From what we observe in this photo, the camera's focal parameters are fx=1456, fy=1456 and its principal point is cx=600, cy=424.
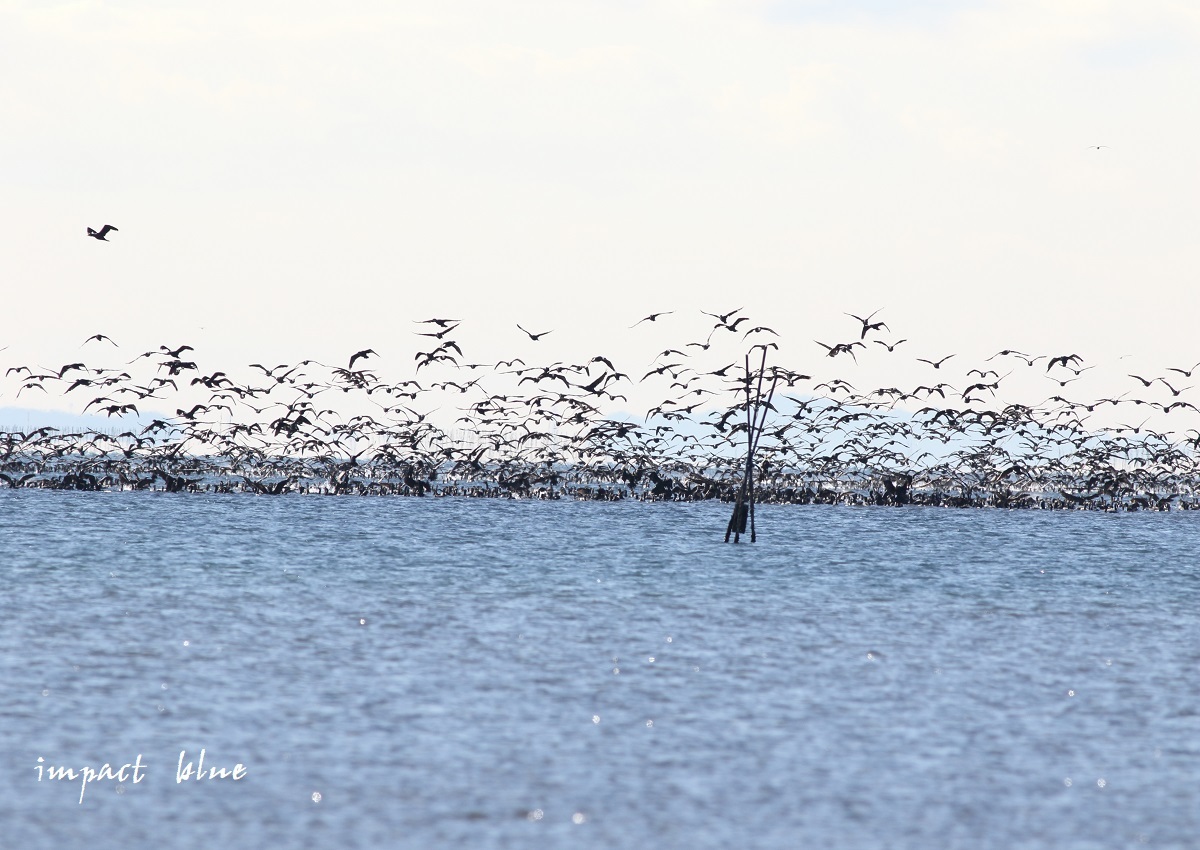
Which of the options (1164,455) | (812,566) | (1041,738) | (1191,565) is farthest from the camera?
(1164,455)

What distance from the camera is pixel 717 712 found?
→ 22859 millimetres

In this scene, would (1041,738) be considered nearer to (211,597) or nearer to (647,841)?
(647,841)

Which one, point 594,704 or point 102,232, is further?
point 102,232

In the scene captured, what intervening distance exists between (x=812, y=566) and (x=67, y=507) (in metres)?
52.3

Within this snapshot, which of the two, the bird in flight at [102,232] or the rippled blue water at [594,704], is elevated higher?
the bird in flight at [102,232]

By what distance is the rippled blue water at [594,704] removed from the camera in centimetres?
1670

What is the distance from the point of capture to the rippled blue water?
54.8 feet

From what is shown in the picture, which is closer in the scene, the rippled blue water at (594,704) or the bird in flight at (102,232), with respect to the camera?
the rippled blue water at (594,704)

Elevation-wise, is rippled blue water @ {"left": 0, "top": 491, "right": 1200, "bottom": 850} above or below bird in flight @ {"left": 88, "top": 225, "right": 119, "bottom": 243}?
below

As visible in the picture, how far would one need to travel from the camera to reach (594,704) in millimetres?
23453

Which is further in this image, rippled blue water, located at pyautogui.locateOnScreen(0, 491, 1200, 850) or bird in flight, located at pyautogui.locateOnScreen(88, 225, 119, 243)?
bird in flight, located at pyautogui.locateOnScreen(88, 225, 119, 243)

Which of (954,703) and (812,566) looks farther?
(812,566)

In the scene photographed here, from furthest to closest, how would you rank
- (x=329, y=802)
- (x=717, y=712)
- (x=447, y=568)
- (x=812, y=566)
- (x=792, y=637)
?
(x=812, y=566) → (x=447, y=568) → (x=792, y=637) → (x=717, y=712) → (x=329, y=802)

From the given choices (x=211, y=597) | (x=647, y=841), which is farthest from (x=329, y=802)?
(x=211, y=597)
